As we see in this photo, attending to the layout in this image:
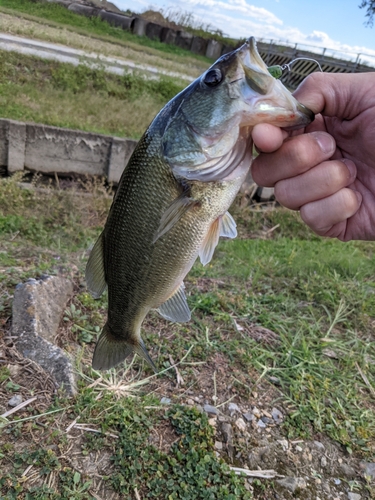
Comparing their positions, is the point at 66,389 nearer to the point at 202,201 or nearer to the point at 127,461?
the point at 127,461

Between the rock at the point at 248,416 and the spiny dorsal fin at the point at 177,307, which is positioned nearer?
the spiny dorsal fin at the point at 177,307

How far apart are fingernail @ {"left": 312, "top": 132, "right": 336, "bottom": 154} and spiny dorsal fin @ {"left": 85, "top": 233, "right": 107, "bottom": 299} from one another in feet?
2.84

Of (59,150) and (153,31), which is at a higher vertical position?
(153,31)

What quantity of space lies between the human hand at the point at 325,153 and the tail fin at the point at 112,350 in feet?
2.74

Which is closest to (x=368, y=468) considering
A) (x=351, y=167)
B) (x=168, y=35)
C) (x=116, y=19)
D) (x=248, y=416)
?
(x=248, y=416)

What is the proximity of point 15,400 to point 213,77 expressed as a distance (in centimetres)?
186

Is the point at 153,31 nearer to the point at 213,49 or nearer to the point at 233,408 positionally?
the point at 213,49

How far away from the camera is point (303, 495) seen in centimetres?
224

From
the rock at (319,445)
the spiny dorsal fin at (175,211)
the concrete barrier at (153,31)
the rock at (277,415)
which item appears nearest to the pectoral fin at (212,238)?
the spiny dorsal fin at (175,211)

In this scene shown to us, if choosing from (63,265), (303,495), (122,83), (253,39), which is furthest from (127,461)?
(122,83)

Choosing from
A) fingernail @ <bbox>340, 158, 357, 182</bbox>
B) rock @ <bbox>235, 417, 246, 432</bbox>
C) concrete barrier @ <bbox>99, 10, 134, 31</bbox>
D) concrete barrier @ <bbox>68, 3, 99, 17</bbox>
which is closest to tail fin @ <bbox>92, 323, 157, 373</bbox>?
rock @ <bbox>235, 417, 246, 432</bbox>

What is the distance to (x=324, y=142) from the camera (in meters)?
1.55

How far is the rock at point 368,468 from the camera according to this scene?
2475 mm

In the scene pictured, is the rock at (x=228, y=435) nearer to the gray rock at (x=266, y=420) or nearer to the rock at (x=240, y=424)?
the rock at (x=240, y=424)
